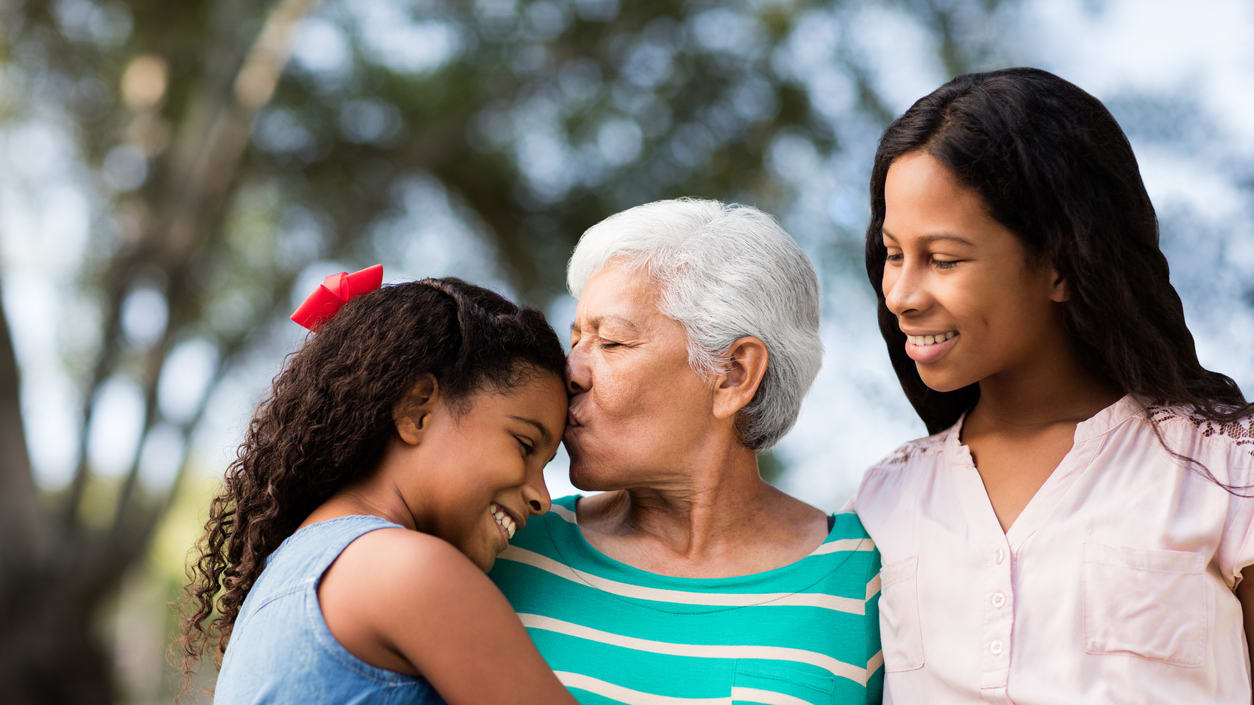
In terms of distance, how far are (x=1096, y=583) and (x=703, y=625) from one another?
712 millimetres

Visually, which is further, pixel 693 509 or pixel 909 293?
pixel 693 509

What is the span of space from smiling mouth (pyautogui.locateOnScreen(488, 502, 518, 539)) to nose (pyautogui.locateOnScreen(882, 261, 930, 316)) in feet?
2.54

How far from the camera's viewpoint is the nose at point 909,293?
81.0 inches

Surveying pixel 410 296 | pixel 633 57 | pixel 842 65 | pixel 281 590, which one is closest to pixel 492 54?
pixel 633 57

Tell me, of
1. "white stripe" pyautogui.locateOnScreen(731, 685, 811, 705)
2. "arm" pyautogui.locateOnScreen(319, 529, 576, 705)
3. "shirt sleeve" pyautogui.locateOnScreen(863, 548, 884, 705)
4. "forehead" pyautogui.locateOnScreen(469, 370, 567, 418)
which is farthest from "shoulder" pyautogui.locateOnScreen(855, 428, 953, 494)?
"arm" pyautogui.locateOnScreen(319, 529, 576, 705)

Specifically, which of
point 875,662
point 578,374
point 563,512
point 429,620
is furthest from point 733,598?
point 429,620

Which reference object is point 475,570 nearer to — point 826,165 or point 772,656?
point 772,656

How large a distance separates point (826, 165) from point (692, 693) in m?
4.25

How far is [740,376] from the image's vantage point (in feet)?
7.99

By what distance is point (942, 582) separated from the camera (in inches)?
83.9

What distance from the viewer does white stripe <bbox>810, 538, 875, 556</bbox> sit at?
93.7 inches

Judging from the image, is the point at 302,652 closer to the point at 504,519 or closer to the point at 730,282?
the point at 504,519

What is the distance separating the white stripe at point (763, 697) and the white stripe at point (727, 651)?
0.06 m

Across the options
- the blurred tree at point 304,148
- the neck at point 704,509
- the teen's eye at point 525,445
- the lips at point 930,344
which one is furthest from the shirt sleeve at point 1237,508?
the blurred tree at point 304,148
